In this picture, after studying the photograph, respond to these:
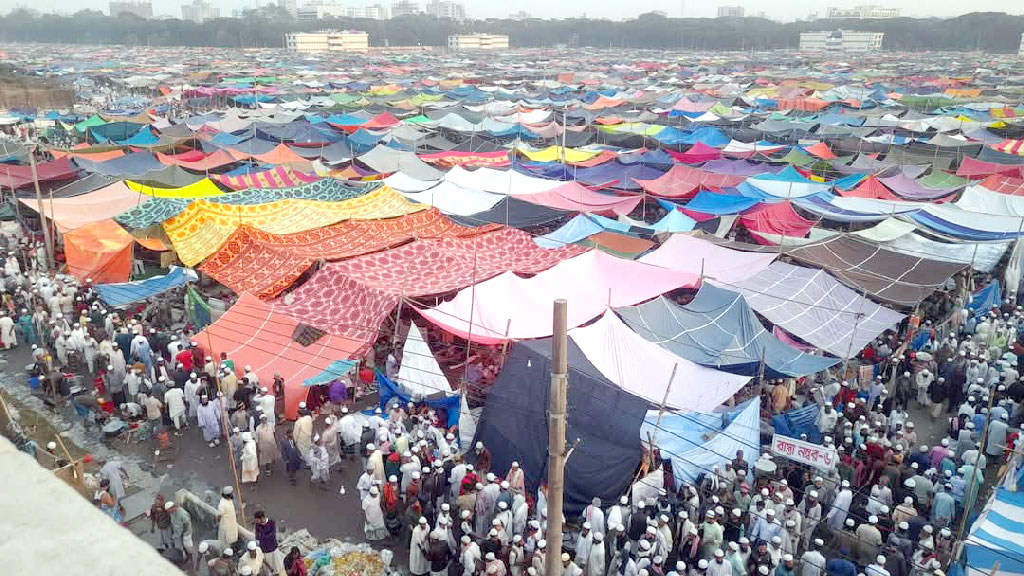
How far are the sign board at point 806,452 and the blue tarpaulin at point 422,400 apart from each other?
4.19 metres

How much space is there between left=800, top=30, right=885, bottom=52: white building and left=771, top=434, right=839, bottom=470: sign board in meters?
134

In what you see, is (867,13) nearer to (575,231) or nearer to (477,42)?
(477,42)

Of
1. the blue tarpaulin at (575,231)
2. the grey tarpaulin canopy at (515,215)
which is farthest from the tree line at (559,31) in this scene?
the blue tarpaulin at (575,231)

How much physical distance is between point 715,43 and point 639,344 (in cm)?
13367

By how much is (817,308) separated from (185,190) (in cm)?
1496

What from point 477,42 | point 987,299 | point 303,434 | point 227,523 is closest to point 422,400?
point 303,434

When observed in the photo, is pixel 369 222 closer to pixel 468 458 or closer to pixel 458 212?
pixel 458 212

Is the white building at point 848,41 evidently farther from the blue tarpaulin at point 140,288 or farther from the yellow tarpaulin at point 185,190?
the blue tarpaulin at point 140,288

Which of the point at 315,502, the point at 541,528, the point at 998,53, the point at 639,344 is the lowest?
the point at 315,502

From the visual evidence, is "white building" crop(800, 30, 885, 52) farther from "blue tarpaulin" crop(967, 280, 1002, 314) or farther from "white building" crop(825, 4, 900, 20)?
"blue tarpaulin" crop(967, 280, 1002, 314)

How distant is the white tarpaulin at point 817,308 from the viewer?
11531 mm

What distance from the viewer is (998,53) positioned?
113m

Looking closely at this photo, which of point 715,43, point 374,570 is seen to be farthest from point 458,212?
point 715,43

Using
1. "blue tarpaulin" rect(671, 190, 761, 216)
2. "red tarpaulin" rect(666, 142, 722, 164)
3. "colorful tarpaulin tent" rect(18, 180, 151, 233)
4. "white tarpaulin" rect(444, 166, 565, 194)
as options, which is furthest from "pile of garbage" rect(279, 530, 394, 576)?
"red tarpaulin" rect(666, 142, 722, 164)
